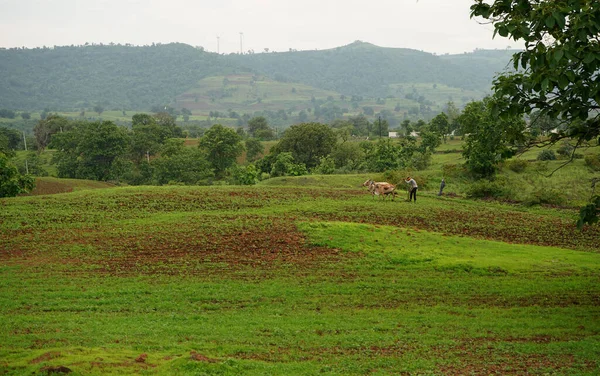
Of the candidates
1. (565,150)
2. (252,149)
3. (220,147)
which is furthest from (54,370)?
(252,149)

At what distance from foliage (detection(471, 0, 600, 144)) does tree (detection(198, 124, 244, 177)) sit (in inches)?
2436

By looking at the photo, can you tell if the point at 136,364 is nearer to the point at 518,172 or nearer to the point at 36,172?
the point at 518,172

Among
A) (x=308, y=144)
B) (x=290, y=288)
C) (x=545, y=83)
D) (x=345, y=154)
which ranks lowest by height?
(x=290, y=288)

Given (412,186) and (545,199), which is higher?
(412,186)

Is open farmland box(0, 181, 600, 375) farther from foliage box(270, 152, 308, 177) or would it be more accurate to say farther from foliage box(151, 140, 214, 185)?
foliage box(151, 140, 214, 185)

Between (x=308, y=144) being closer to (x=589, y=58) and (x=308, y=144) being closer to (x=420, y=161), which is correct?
(x=420, y=161)

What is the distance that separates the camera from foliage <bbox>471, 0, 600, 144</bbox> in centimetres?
1132

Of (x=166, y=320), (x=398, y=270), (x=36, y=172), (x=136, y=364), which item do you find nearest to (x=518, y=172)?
(x=398, y=270)

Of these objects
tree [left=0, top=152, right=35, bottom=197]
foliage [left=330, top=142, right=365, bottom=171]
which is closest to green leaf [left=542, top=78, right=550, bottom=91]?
tree [left=0, top=152, right=35, bottom=197]

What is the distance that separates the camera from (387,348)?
43.2 feet

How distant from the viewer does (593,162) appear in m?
47.1

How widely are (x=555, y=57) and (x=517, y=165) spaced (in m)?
38.8

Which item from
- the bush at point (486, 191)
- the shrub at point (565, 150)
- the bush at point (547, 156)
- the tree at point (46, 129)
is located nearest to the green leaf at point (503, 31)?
the bush at point (486, 191)

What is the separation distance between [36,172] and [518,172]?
2532 inches
